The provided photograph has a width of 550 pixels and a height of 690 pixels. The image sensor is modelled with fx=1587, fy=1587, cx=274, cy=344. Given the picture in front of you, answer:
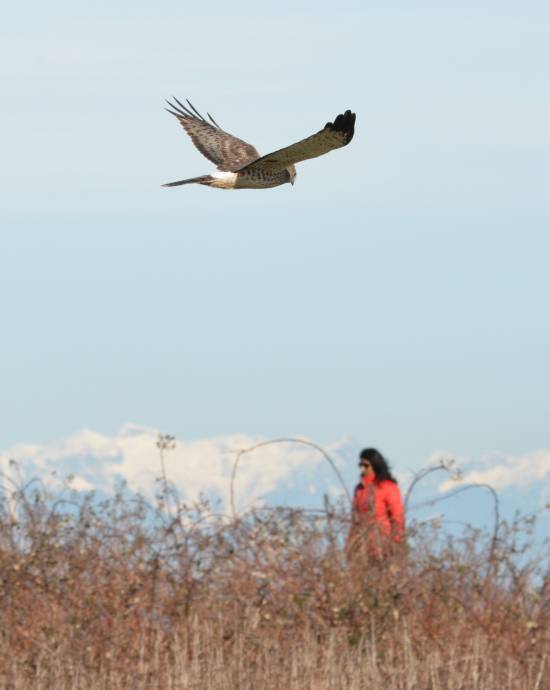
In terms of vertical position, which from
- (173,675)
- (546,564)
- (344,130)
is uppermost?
(344,130)

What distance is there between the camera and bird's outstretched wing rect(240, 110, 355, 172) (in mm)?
9423

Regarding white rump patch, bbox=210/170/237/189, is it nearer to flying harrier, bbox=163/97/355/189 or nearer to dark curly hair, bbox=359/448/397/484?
flying harrier, bbox=163/97/355/189

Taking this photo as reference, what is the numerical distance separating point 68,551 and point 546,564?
2578 mm

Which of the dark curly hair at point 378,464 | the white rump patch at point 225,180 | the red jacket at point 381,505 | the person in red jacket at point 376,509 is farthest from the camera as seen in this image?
the white rump patch at point 225,180

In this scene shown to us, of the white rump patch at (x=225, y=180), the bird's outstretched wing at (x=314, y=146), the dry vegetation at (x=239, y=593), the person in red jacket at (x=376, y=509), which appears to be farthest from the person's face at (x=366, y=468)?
the white rump patch at (x=225, y=180)

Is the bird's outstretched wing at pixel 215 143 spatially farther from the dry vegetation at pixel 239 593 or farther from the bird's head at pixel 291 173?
the dry vegetation at pixel 239 593

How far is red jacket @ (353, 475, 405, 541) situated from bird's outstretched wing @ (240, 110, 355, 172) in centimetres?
205

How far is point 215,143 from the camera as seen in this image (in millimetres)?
12266

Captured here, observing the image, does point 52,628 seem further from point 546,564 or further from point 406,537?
point 546,564

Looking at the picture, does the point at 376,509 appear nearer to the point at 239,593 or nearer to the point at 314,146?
the point at 239,593

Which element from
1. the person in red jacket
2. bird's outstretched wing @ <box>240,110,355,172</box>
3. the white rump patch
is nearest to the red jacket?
the person in red jacket

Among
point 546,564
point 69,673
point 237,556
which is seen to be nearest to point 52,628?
point 69,673

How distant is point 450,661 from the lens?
775 centimetres

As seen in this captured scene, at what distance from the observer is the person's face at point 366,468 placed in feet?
30.7
